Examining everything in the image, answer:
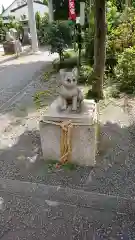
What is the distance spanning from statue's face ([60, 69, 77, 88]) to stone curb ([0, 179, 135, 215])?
4.31 feet

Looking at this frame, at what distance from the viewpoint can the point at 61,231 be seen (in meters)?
2.71

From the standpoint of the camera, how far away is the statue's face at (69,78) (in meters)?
3.46

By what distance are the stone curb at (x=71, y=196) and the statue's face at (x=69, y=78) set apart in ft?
4.31

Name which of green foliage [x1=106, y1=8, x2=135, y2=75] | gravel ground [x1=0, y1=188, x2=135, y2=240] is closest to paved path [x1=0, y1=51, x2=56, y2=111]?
green foliage [x1=106, y1=8, x2=135, y2=75]

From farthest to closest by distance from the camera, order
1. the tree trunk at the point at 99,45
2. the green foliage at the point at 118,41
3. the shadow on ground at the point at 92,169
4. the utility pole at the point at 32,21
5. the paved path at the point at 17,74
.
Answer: the utility pole at the point at 32,21
the green foliage at the point at 118,41
the paved path at the point at 17,74
the tree trunk at the point at 99,45
the shadow on ground at the point at 92,169

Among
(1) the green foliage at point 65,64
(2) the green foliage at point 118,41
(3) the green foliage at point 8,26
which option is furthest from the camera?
(3) the green foliage at point 8,26

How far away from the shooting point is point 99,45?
5.86 m

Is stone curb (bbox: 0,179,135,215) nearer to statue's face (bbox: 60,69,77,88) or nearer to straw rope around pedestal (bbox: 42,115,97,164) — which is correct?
straw rope around pedestal (bbox: 42,115,97,164)

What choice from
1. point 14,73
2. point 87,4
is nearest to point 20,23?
point 87,4

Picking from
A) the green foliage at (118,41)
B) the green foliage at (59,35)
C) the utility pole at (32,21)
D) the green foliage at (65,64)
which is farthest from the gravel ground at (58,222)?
the utility pole at (32,21)

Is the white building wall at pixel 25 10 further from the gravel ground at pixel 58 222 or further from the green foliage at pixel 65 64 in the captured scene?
the gravel ground at pixel 58 222

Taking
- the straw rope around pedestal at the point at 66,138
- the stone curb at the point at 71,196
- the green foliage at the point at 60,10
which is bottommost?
the stone curb at the point at 71,196

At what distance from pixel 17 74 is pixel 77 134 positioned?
6.50m

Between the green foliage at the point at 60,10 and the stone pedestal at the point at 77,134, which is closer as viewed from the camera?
the stone pedestal at the point at 77,134
